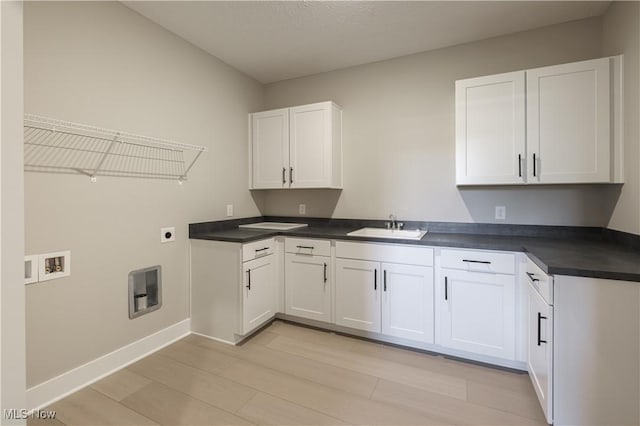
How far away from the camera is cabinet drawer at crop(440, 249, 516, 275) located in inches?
76.5

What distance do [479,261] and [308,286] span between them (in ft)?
4.55

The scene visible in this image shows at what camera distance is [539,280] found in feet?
5.30

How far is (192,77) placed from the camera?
8.38 feet

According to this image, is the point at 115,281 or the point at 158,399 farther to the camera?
the point at 115,281

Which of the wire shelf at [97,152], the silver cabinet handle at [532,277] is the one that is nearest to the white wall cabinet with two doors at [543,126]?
the silver cabinet handle at [532,277]


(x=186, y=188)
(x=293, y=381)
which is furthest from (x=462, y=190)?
(x=186, y=188)

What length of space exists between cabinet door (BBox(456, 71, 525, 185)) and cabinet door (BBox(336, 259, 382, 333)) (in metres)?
1.04

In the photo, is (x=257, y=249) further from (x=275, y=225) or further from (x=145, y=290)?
(x=145, y=290)

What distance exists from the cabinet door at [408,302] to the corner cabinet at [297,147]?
1096 mm

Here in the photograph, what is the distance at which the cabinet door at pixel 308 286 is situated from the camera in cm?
254

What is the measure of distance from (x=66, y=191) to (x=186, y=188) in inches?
33.4

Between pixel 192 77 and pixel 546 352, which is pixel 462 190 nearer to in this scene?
pixel 546 352

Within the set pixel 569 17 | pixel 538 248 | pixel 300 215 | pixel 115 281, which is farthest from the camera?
pixel 300 215

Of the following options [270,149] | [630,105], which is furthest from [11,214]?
[630,105]
